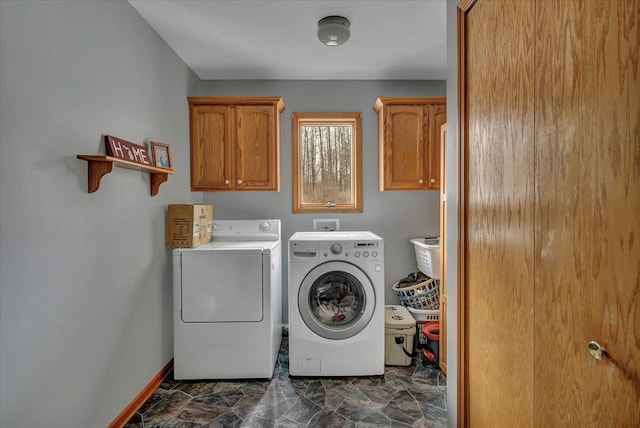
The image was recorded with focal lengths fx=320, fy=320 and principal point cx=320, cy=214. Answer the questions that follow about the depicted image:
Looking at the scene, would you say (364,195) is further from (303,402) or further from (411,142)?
(303,402)

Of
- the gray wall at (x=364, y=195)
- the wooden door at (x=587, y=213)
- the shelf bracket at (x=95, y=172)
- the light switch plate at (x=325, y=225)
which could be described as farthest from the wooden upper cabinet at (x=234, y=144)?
the wooden door at (x=587, y=213)

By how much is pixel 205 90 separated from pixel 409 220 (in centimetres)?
235

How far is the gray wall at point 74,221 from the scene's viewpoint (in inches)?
46.8

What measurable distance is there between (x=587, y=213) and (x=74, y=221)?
1.92 metres

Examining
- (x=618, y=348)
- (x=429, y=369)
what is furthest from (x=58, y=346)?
(x=429, y=369)

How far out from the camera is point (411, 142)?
9.33ft

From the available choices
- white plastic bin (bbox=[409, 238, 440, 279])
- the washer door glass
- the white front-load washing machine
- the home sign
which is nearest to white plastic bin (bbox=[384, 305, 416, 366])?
the white front-load washing machine

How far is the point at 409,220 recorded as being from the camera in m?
3.14

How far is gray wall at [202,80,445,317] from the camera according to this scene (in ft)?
10.2

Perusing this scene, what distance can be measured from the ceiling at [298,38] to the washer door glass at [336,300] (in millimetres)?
1671

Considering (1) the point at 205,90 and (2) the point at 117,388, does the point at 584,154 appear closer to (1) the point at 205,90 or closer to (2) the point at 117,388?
(2) the point at 117,388

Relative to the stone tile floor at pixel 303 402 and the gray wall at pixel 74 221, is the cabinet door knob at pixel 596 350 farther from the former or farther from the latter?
the gray wall at pixel 74 221

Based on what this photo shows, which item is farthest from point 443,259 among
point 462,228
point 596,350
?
point 596,350

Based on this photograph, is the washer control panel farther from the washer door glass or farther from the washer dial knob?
the washer dial knob
